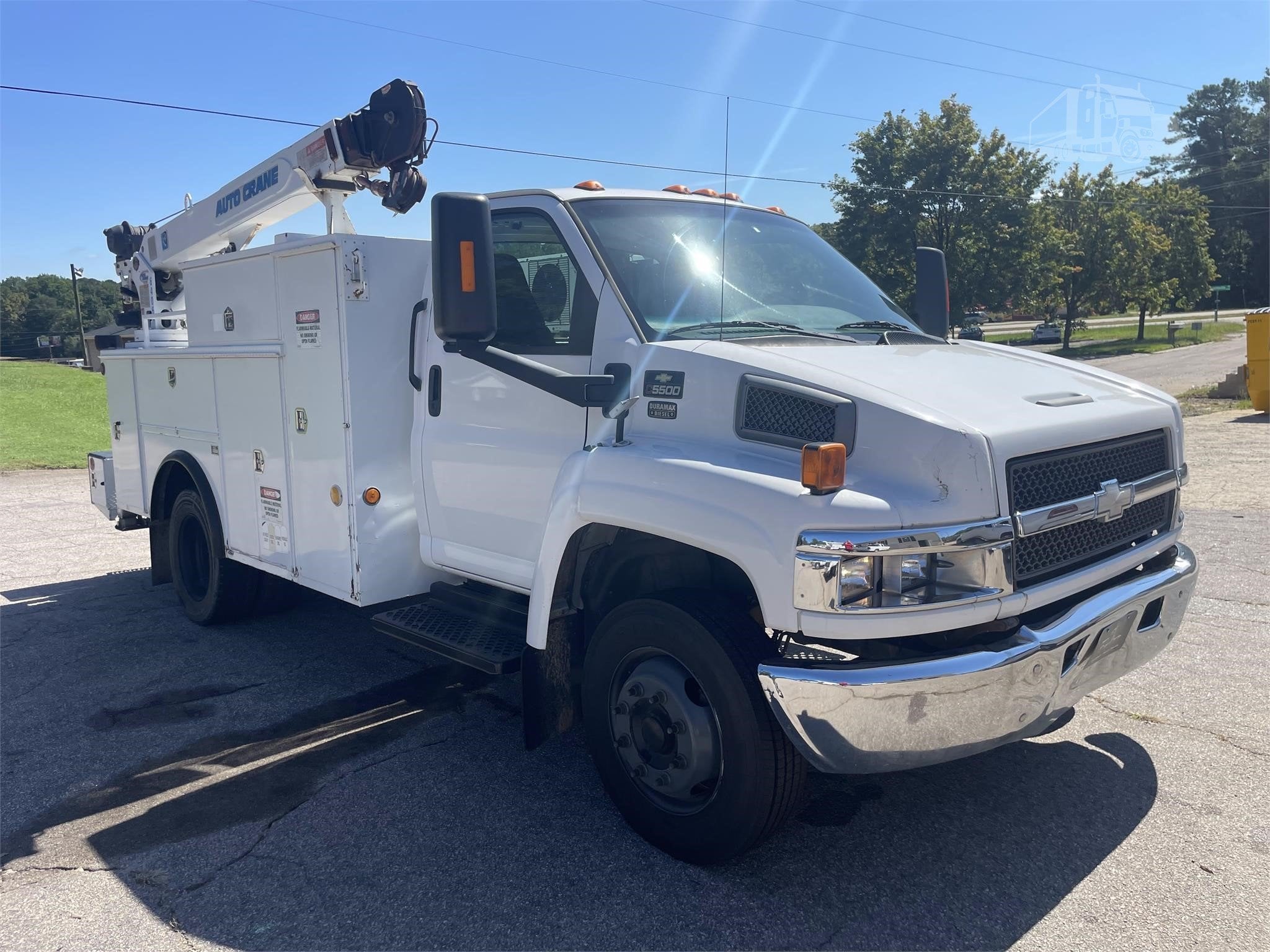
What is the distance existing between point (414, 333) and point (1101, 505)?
303 cm

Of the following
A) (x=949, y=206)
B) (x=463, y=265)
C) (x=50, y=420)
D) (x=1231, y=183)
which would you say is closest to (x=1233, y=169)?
(x=1231, y=183)

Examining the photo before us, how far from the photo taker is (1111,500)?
3.28 meters

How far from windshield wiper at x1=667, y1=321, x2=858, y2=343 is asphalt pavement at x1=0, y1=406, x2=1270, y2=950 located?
5.87 ft

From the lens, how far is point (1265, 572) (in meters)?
7.04

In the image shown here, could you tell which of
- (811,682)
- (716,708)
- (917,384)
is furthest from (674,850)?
(917,384)

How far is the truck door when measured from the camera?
3.87m

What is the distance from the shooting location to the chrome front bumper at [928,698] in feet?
9.25

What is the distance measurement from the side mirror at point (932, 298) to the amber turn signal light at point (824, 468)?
8.15ft

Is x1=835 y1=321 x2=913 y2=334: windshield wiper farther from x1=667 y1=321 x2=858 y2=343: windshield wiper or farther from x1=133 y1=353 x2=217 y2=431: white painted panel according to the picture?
x1=133 y1=353 x2=217 y2=431: white painted panel

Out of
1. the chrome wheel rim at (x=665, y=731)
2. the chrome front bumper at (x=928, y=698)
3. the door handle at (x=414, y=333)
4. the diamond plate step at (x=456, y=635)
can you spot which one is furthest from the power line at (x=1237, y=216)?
the chrome wheel rim at (x=665, y=731)

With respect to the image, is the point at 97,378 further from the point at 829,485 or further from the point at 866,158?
the point at 829,485

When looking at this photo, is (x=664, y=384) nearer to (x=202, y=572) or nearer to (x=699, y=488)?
(x=699, y=488)

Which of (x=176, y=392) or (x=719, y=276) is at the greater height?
(x=719, y=276)

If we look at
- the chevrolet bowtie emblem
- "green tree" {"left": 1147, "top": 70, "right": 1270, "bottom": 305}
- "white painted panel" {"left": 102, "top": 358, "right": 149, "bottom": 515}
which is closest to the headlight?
the chevrolet bowtie emblem
